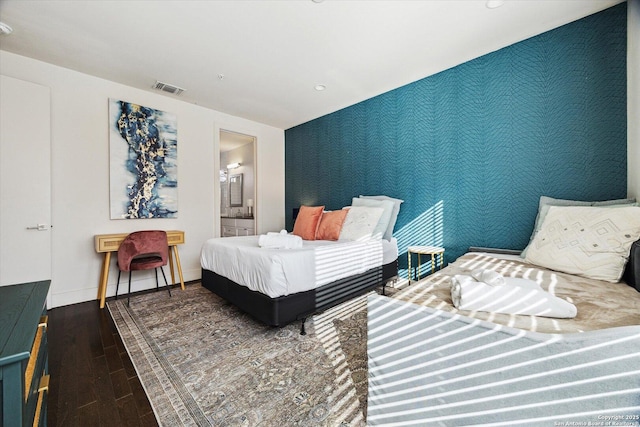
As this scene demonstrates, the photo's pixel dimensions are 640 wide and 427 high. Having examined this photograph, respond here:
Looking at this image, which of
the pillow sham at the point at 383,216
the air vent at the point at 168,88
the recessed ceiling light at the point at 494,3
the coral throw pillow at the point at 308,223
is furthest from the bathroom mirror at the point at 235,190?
the recessed ceiling light at the point at 494,3

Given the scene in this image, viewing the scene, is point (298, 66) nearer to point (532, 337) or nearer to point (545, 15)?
point (545, 15)

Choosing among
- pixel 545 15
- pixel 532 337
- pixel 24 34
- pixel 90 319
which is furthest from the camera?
pixel 90 319

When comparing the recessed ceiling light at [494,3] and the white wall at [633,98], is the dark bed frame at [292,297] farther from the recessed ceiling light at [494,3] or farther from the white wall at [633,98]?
the recessed ceiling light at [494,3]

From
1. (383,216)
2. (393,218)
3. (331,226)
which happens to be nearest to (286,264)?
(331,226)

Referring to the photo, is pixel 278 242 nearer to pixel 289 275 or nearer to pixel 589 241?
pixel 289 275

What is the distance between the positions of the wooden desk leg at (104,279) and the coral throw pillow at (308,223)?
231 cm

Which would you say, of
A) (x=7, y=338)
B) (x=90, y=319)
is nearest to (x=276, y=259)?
(x=7, y=338)

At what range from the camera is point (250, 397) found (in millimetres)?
1499

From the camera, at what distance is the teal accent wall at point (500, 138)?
7.22ft

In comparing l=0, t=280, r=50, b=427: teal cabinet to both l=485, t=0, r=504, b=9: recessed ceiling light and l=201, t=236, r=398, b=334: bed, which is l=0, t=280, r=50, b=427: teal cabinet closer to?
l=201, t=236, r=398, b=334: bed

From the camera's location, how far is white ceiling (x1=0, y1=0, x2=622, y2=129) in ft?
6.90

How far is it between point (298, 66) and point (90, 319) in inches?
139

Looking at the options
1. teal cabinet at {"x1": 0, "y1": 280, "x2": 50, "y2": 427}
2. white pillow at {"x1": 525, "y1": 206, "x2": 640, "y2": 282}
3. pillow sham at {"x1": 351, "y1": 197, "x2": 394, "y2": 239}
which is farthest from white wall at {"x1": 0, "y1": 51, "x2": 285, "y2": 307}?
white pillow at {"x1": 525, "y1": 206, "x2": 640, "y2": 282}

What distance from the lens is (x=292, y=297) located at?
2139 millimetres
